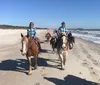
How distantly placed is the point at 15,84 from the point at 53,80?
1662mm

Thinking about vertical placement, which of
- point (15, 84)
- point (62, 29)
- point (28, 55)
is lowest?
point (15, 84)

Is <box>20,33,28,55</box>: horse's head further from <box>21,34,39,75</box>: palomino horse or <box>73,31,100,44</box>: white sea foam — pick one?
<box>73,31,100,44</box>: white sea foam

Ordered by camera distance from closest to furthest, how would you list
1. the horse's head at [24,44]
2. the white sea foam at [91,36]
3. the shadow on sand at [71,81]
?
the shadow on sand at [71,81]
the horse's head at [24,44]
the white sea foam at [91,36]

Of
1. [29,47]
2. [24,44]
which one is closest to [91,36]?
[29,47]

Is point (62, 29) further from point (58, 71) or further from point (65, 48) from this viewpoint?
point (58, 71)

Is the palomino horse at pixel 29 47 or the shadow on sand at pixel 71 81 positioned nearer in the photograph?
the shadow on sand at pixel 71 81

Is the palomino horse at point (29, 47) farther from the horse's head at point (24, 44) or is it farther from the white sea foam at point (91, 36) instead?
the white sea foam at point (91, 36)

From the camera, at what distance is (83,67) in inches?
494

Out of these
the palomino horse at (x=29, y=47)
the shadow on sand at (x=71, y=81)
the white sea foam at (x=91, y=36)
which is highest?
the palomino horse at (x=29, y=47)

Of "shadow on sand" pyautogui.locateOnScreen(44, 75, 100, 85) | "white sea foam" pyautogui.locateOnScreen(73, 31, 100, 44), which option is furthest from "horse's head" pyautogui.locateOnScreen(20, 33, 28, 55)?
"white sea foam" pyautogui.locateOnScreen(73, 31, 100, 44)

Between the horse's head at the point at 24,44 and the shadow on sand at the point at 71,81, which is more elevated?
the horse's head at the point at 24,44

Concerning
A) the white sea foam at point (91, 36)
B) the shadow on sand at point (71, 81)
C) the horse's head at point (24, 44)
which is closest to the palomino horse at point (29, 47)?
the horse's head at point (24, 44)

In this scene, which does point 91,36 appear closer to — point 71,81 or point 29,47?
point 29,47

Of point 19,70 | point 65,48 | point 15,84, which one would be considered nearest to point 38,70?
point 19,70
